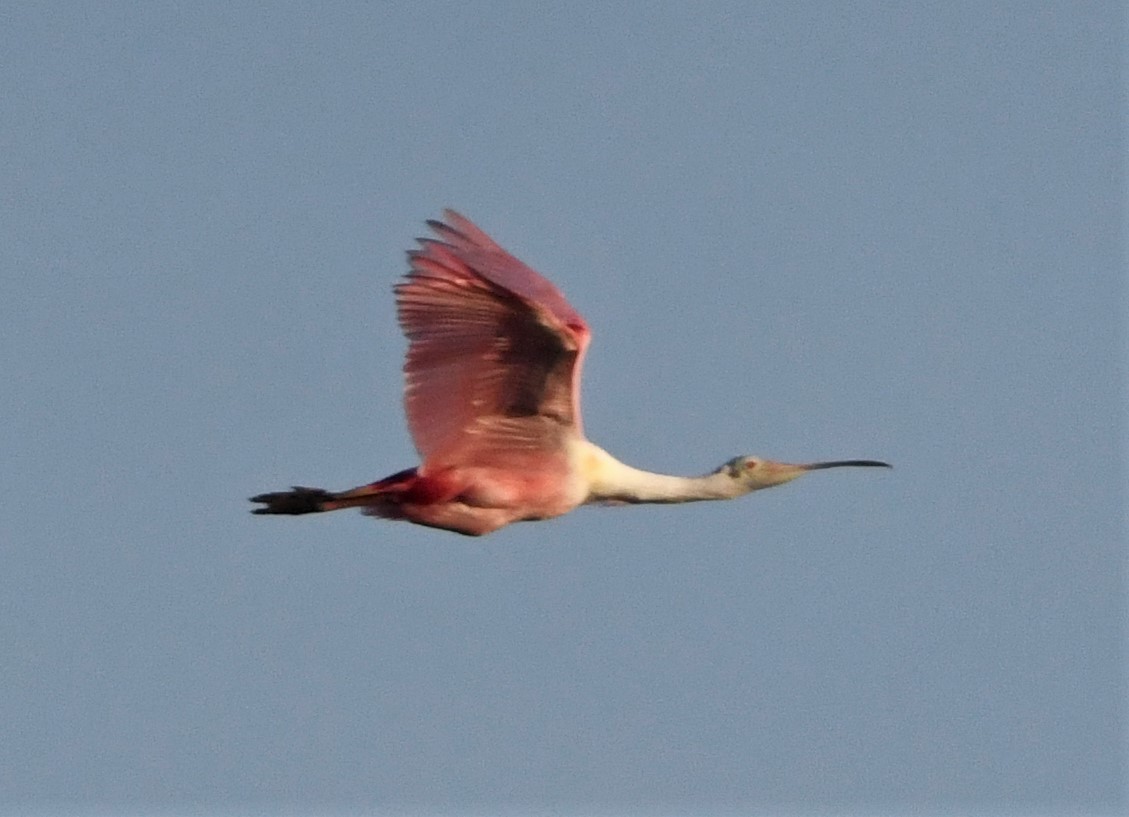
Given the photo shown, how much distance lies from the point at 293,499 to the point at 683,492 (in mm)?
2347

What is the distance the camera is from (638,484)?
1703cm

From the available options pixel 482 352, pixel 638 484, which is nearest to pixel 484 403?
pixel 482 352

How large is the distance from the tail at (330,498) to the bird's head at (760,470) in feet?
7.07

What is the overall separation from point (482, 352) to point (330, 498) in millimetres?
1121

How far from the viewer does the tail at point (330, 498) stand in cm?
1625

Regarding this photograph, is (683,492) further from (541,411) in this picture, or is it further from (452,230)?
(452,230)

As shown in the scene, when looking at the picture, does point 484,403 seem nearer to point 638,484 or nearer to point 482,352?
point 482,352

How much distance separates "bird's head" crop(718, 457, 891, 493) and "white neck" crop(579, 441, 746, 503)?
40 mm

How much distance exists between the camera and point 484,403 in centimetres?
1642

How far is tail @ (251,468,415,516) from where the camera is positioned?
16250 millimetres

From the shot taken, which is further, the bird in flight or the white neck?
the white neck

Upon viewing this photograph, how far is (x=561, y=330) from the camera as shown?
52.2 feet

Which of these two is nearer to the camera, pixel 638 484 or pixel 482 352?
pixel 482 352

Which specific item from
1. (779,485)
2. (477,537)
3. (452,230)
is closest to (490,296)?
(452,230)
